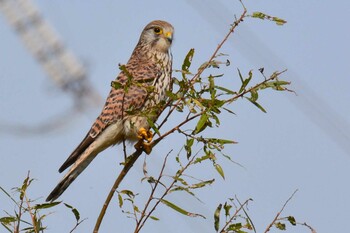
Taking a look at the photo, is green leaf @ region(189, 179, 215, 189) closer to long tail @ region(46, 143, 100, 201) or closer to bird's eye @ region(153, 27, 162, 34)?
long tail @ region(46, 143, 100, 201)

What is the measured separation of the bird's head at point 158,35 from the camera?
6.20 metres

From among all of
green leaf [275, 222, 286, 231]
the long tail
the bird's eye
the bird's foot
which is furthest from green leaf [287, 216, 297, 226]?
the bird's eye

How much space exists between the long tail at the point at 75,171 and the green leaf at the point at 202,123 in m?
1.23

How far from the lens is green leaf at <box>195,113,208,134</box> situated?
3500 mm

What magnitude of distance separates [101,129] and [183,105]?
1.78 metres

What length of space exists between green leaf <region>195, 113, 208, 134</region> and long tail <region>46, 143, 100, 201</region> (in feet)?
4.04

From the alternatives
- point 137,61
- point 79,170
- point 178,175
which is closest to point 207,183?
point 178,175

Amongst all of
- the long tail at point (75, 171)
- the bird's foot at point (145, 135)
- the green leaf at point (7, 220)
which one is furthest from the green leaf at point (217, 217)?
the long tail at point (75, 171)

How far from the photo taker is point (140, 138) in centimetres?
458

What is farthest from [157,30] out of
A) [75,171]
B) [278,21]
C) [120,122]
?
[278,21]

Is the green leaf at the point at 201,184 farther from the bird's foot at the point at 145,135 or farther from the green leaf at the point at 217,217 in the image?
the bird's foot at the point at 145,135

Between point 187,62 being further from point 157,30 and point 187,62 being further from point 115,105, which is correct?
point 157,30

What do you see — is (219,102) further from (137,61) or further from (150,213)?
(137,61)

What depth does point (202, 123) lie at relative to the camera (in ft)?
11.5
